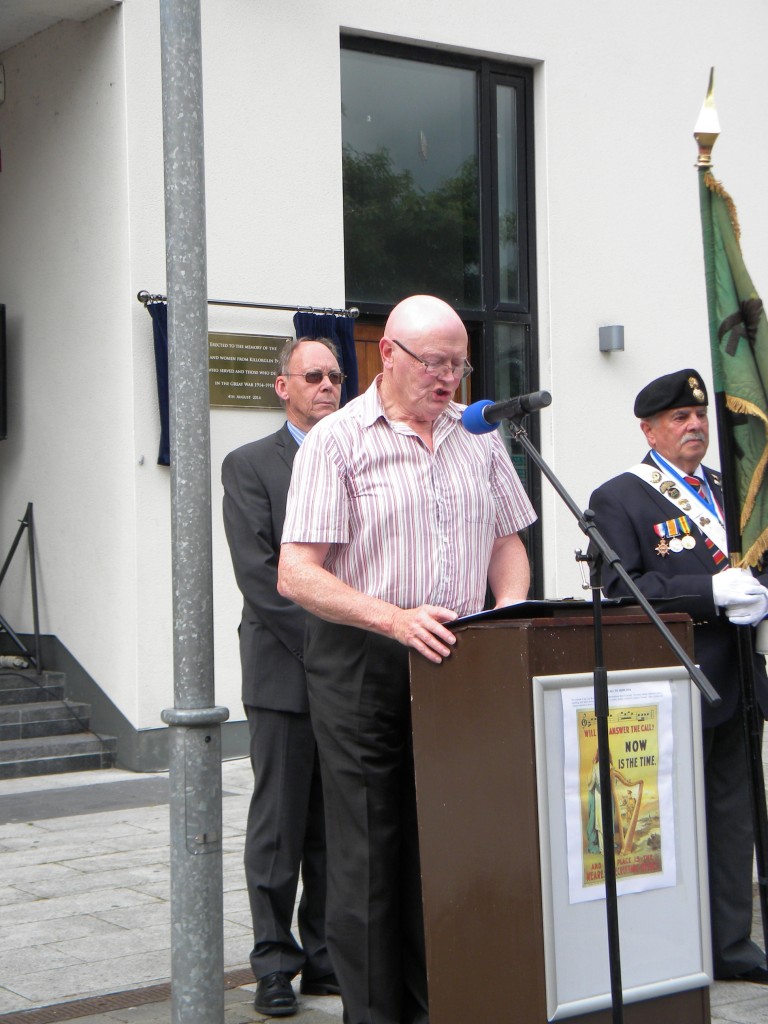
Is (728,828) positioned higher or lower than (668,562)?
lower

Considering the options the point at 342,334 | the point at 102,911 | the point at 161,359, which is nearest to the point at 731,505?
the point at 102,911

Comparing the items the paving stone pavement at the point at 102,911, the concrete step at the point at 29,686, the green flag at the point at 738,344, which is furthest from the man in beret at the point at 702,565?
the concrete step at the point at 29,686

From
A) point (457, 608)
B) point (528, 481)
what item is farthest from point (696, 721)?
point (528, 481)

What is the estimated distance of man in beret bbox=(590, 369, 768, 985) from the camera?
4738 mm

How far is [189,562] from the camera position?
385 centimetres

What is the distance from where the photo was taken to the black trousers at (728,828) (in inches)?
186

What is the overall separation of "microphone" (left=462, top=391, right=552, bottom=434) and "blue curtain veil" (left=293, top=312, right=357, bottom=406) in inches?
232

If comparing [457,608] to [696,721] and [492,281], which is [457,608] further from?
[492,281]

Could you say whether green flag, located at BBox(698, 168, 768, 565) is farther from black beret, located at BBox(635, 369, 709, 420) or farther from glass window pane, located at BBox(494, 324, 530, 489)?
glass window pane, located at BBox(494, 324, 530, 489)

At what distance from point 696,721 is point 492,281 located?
23.4 feet

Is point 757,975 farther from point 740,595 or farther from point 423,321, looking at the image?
point 423,321

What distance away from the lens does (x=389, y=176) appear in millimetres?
9961

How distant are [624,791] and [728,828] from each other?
1.59 meters

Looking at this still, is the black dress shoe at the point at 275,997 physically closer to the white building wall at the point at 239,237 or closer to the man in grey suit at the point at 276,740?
the man in grey suit at the point at 276,740
